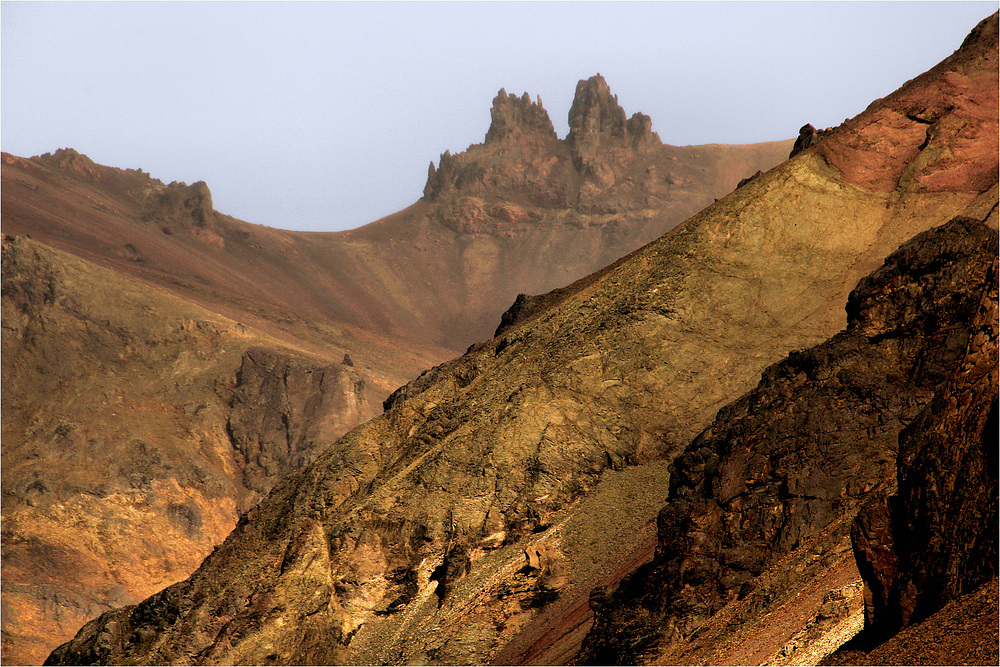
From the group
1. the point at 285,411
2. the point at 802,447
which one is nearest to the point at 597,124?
the point at 285,411

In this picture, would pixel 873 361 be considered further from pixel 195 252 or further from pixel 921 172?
pixel 195 252

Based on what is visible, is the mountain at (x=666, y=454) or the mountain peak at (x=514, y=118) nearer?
the mountain at (x=666, y=454)


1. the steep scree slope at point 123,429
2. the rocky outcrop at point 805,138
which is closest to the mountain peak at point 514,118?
the steep scree slope at point 123,429

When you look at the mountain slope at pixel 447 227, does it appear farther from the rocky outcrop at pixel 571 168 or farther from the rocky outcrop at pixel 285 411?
the rocky outcrop at pixel 285 411

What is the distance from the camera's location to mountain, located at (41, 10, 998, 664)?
→ 688 inches

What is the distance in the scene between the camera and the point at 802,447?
59.0ft

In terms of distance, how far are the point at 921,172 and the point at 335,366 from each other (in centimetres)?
5427

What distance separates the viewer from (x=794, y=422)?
18.5 metres

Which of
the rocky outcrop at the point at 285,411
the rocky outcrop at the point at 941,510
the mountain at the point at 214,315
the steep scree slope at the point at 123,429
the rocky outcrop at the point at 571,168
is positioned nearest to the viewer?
the rocky outcrop at the point at 941,510

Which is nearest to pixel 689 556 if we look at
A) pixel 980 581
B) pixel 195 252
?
pixel 980 581

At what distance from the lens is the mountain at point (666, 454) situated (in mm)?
17469

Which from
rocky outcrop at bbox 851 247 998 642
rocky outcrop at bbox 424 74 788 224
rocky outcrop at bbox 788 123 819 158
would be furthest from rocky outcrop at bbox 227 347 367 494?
rocky outcrop at bbox 424 74 788 224

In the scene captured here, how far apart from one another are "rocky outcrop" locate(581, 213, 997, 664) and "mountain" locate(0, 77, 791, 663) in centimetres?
3959

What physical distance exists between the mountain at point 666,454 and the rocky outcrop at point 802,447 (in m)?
0.05
